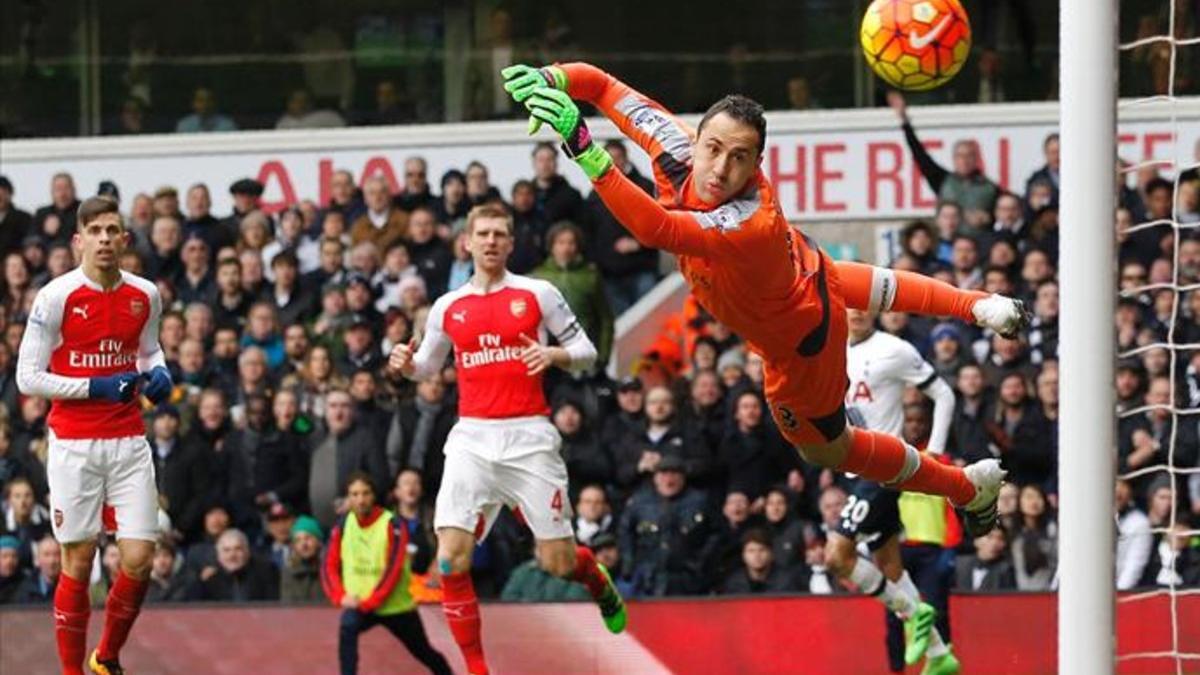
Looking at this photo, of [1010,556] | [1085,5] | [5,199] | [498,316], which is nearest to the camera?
[1085,5]

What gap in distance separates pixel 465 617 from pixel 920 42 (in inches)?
135

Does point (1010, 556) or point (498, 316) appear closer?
point (498, 316)

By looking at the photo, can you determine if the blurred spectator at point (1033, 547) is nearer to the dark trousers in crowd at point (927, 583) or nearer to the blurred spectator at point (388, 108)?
the dark trousers in crowd at point (927, 583)

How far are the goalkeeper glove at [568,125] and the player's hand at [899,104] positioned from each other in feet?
30.0

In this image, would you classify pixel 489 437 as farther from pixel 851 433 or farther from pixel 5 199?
pixel 5 199

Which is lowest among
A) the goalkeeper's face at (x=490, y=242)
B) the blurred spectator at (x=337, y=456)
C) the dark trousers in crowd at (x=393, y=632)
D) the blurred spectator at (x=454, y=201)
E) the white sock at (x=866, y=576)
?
the dark trousers in crowd at (x=393, y=632)

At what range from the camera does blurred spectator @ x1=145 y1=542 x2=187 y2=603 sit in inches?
622

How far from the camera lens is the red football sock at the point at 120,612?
11477 mm

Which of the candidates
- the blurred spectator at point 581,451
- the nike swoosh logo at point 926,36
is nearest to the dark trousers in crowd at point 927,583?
the blurred spectator at point 581,451

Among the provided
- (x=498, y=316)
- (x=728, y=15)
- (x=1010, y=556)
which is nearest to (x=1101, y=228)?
(x=498, y=316)

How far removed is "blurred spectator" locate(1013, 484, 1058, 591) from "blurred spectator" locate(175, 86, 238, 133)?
7189 mm

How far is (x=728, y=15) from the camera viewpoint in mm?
18906

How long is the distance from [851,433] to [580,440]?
5.33 meters

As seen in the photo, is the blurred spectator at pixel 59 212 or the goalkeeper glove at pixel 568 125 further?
the blurred spectator at pixel 59 212
